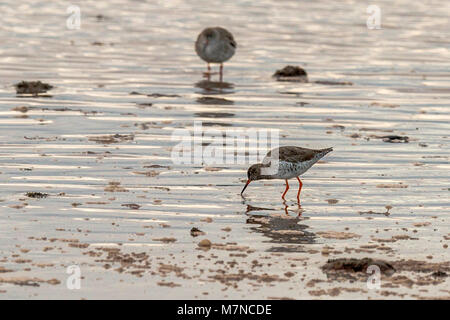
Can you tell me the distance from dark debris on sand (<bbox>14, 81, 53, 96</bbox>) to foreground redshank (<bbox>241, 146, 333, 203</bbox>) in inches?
367

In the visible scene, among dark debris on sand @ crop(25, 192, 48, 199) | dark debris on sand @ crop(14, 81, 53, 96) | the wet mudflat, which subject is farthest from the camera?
dark debris on sand @ crop(14, 81, 53, 96)

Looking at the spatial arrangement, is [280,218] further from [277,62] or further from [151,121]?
[277,62]

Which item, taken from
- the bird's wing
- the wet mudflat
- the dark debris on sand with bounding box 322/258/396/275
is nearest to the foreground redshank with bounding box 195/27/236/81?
the wet mudflat

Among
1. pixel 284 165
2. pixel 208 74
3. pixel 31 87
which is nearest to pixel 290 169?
pixel 284 165

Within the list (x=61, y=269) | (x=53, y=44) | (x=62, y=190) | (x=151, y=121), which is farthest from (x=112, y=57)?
(x=61, y=269)

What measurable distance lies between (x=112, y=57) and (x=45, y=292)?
18779mm

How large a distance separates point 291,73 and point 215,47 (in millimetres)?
2234

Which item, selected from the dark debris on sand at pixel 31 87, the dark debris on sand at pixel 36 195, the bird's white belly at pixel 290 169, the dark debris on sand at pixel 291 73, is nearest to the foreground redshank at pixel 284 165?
the bird's white belly at pixel 290 169

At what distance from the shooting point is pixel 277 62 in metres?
28.8

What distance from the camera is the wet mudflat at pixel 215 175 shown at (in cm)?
1127

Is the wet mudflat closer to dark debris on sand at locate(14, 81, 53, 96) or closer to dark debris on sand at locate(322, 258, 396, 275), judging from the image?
dark debris on sand at locate(322, 258, 396, 275)

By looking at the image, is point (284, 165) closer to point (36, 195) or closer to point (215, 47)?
point (36, 195)

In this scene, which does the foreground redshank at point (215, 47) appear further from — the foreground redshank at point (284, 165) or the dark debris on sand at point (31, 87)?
the foreground redshank at point (284, 165)

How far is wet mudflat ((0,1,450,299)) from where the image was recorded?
11266 millimetres
